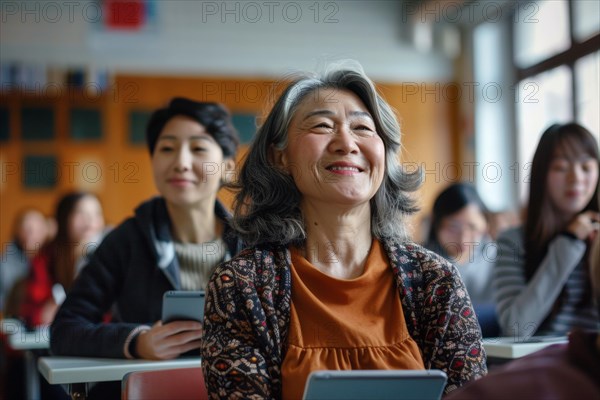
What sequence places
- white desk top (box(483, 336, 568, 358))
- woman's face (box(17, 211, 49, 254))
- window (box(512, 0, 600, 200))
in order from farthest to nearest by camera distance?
window (box(512, 0, 600, 200)) < woman's face (box(17, 211, 49, 254)) < white desk top (box(483, 336, 568, 358))

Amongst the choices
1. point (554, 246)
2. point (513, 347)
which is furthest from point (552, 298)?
point (513, 347)

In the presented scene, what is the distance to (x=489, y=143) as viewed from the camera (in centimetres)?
834

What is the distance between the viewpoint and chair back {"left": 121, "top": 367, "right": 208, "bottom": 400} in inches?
70.7

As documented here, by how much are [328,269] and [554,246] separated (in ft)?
4.96

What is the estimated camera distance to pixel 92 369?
222cm

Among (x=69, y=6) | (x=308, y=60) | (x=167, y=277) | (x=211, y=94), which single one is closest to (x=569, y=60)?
(x=308, y=60)

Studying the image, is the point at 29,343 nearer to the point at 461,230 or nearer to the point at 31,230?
the point at 461,230

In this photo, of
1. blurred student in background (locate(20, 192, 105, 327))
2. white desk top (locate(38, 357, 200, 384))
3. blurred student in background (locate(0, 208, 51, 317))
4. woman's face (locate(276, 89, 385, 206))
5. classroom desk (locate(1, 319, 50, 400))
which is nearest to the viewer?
woman's face (locate(276, 89, 385, 206))

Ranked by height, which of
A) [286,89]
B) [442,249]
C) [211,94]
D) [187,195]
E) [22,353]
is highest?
[211,94]

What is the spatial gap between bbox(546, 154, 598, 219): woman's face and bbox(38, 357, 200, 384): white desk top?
1559 millimetres

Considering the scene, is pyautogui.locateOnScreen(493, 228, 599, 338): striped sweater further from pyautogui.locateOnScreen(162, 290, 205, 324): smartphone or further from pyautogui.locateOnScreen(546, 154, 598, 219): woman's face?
pyautogui.locateOnScreen(162, 290, 205, 324): smartphone

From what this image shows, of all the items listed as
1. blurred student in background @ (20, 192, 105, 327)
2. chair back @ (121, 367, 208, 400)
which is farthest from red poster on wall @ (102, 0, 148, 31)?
chair back @ (121, 367, 208, 400)

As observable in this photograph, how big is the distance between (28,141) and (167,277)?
5.71 m

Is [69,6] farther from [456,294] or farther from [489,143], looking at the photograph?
[456,294]
